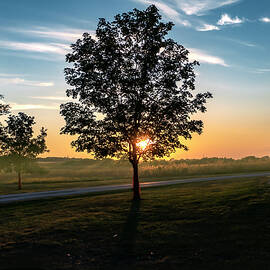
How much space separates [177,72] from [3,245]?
589 inches

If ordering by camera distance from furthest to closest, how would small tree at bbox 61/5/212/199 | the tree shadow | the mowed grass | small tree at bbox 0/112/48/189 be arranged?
small tree at bbox 0/112/48/189
small tree at bbox 61/5/212/199
the tree shadow
the mowed grass

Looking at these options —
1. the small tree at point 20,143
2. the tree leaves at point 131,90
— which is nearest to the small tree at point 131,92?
the tree leaves at point 131,90

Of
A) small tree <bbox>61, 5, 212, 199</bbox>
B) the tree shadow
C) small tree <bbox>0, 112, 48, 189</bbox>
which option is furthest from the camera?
small tree <bbox>0, 112, 48, 189</bbox>

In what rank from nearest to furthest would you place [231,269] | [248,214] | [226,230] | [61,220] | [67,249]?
[231,269], [67,249], [226,230], [248,214], [61,220]

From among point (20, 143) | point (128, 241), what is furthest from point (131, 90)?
point (20, 143)

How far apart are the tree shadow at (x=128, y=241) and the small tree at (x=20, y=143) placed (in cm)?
2689

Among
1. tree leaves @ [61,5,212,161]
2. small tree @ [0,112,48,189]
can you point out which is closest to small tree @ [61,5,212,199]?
tree leaves @ [61,5,212,161]

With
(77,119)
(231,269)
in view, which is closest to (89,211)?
(77,119)

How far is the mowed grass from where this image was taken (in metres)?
9.30

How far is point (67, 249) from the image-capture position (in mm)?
10867

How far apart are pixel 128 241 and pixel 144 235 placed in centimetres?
88

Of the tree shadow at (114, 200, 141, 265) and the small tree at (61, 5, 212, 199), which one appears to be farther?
the small tree at (61, 5, 212, 199)

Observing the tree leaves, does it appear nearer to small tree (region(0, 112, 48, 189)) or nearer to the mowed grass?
the mowed grass

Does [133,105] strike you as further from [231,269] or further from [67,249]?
[231,269]
